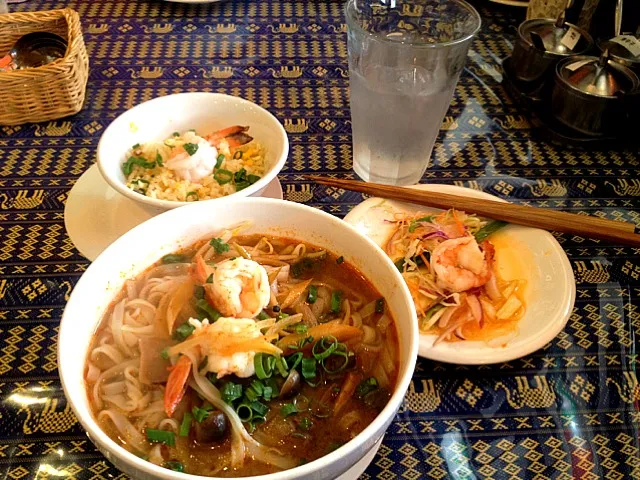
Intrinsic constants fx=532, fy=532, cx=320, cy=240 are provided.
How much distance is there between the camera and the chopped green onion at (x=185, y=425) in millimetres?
1035

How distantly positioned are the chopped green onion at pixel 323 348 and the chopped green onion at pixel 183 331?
26cm

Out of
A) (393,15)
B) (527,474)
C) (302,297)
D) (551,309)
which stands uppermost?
(393,15)

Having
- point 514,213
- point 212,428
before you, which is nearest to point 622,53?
point 514,213

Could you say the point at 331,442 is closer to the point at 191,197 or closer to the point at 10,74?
the point at 191,197

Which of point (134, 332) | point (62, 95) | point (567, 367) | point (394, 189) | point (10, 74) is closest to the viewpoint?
point (134, 332)

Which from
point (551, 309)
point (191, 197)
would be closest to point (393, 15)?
point (191, 197)

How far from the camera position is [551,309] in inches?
57.1

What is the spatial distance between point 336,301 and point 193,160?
2.39 feet

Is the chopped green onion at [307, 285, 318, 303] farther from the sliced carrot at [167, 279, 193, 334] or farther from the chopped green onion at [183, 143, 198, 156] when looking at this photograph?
the chopped green onion at [183, 143, 198, 156]

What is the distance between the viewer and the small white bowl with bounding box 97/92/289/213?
5.56 ft

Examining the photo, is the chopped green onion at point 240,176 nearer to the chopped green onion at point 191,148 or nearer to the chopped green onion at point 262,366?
the chopped green onion at point 191,148

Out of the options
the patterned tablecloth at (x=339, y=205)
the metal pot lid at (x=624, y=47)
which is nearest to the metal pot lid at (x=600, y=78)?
the metal pot lid at (x=624, y=47)

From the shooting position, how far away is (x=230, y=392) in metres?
1.04

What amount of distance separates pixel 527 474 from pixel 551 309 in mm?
447
